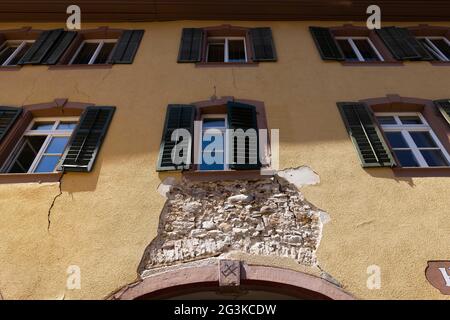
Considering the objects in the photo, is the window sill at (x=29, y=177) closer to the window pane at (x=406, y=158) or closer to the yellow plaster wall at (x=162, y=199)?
the yellow plaster wall at (x=162, y=199)

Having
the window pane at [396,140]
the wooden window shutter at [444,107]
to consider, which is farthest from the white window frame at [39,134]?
the wooden window shutter at [444,107]

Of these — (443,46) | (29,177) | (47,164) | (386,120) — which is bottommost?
(29,177)

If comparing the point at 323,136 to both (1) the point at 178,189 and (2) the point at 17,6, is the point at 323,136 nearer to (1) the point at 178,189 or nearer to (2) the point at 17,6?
(1) the point at 178,189

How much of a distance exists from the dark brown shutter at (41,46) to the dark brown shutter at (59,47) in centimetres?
5

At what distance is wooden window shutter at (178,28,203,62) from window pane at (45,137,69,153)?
2.75 meters

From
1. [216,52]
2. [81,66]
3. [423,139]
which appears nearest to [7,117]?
[81,66]

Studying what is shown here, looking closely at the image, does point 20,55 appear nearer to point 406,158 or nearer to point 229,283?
point 229,283

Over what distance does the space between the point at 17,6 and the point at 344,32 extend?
7372 mm

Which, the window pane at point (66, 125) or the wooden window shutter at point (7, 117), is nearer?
the wooden window shutter at point (7, 117)

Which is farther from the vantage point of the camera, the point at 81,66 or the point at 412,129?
the point at 81,66

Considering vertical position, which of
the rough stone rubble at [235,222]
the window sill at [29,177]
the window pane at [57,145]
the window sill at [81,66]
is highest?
the window sill at [81,66]

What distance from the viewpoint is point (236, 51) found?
8867 mm

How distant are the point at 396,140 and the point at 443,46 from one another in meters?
4.30

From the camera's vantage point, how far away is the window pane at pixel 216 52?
856 centimetres
